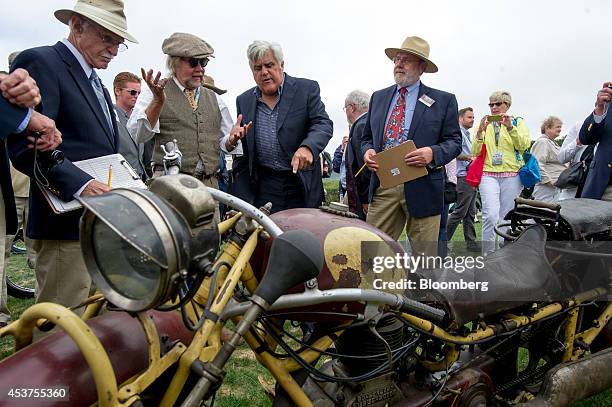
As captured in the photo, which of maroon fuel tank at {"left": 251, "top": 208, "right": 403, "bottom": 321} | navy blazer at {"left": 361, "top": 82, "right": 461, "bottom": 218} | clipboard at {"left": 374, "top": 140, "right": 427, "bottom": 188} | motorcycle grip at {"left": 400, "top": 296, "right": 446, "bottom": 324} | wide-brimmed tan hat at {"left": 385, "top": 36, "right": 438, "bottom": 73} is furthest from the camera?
wide-brimmed tan hat at {"left": 385, "top": 36, "right": 438, "bottom": 73}

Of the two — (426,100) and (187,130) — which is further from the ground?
(426,100)

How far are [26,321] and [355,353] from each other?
3.74 feet

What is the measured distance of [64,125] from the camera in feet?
8.36

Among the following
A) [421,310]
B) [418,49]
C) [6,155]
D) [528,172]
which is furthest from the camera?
[528,172]

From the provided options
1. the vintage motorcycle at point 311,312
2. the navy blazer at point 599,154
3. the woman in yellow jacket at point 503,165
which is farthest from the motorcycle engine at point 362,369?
the woman in yellow jacket at point 503,165

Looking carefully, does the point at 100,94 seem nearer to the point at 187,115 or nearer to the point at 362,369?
the point at 187,115

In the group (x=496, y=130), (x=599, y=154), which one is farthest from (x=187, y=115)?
(x=496, y=130)

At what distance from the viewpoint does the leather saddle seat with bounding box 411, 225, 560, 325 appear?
85.6 inches

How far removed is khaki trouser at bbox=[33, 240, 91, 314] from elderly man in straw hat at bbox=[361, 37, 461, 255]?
7.24 feet

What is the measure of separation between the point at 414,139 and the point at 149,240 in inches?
123

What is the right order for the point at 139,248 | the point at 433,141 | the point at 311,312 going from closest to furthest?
the point at 139,248
the point at 311,312
the point at 433,141

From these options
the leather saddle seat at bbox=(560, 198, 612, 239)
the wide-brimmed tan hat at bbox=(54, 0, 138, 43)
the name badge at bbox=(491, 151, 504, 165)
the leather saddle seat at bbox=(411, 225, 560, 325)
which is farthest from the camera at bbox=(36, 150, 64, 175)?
the name badge at bbox=(491, 151, 504, 165)

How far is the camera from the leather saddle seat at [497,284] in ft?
7.13

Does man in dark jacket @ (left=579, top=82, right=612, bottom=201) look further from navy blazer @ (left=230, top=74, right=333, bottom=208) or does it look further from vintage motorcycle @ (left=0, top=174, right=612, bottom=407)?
navy blazer @ (left=230, top=74, right=333, bottom=208)
